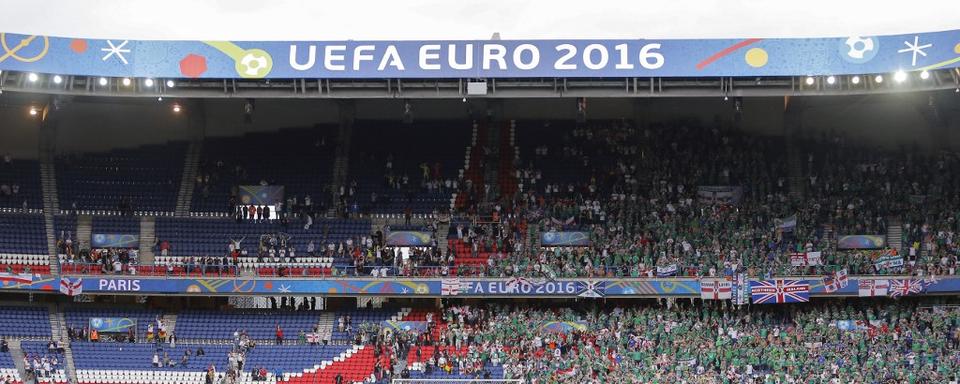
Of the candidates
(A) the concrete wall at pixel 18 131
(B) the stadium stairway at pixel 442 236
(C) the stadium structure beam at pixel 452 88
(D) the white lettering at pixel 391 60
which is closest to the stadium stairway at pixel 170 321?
(C) the stadium structure beam at pixel 452 88

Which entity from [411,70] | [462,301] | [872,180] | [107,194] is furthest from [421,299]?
[872,180]

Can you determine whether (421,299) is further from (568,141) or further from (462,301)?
(568,141)

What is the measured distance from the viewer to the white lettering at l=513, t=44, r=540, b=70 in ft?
165

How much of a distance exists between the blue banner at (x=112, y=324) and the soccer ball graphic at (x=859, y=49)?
28.5m

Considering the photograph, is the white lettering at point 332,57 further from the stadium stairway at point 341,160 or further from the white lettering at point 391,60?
the stadium stairway at point 341,160

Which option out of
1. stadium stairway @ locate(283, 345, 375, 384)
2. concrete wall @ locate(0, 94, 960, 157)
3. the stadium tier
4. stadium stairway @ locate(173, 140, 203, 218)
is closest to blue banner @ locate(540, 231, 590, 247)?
the stadium tier

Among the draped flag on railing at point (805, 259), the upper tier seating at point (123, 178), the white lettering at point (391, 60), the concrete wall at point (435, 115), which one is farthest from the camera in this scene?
the concrete wall at point (435, 115)

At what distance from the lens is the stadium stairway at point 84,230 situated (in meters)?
55.4

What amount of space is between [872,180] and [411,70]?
63.9 ft

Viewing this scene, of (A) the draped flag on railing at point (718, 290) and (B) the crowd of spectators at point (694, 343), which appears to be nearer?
(B) the crowd of spectators at point (694, 343)

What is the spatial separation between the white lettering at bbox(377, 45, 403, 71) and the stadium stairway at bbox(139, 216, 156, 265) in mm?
12542

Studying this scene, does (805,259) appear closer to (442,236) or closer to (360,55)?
(442,236)

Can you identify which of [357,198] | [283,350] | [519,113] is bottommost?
[283,350]

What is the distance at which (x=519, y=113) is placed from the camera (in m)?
61.2
